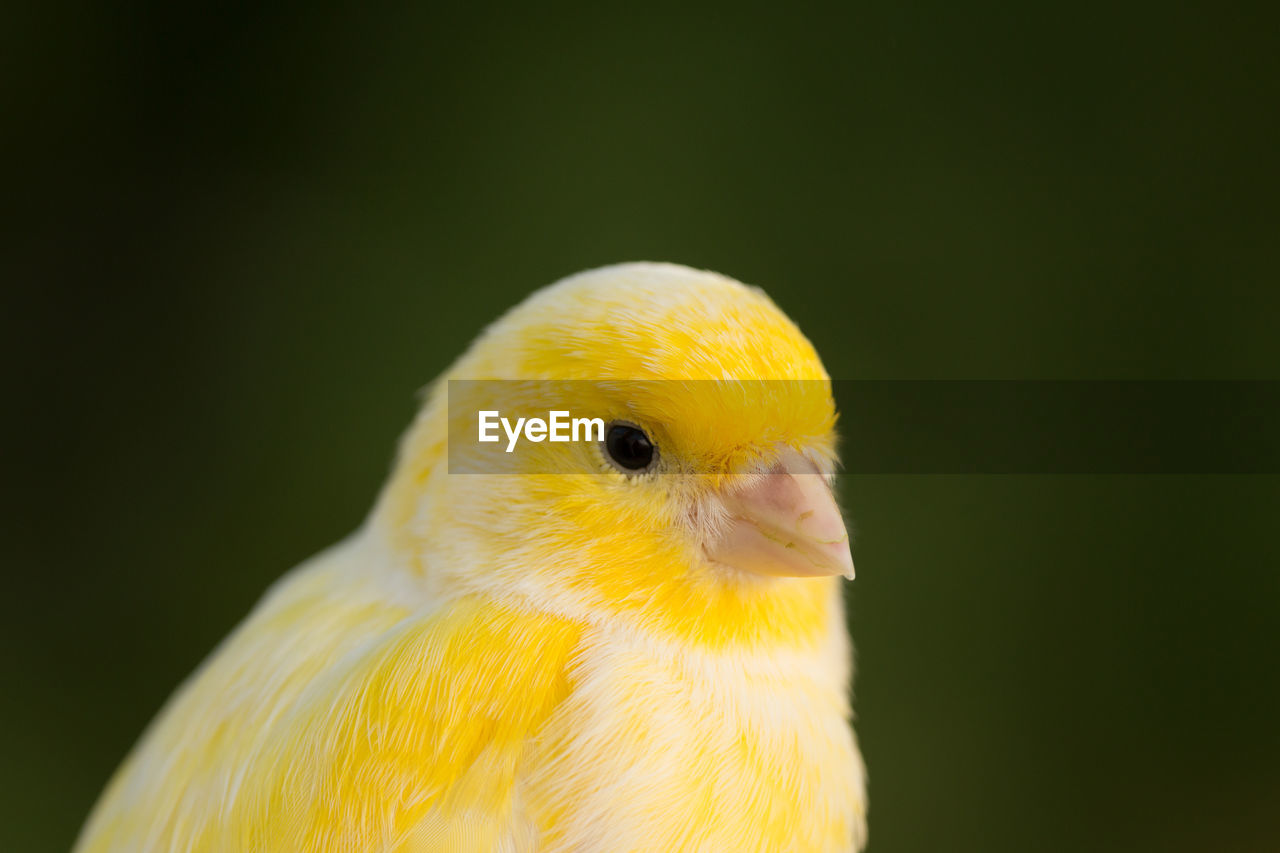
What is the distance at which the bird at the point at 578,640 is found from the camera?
73 cm

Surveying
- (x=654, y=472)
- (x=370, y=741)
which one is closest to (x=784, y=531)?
(x=654, y=472)

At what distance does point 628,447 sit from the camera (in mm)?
828

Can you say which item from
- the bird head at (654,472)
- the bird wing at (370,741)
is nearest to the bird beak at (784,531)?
the bird head at (654,472)

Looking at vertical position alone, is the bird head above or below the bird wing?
above

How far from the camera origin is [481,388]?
884mm

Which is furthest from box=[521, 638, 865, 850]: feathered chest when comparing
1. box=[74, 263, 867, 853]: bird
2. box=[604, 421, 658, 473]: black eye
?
box=[604, 421, 658, 473]: black eye

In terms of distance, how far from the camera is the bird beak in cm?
82

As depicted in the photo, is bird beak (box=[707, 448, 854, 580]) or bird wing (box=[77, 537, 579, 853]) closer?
bird wing (box=[77, 537, 579, 853])

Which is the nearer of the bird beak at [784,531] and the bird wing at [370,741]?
the bird wing at [370,741]

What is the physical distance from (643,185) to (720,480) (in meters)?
1.05

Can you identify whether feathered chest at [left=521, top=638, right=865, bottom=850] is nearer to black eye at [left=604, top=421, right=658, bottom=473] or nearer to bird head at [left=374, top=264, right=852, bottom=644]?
bird head at [left=374, top=264, right=852, bottom=644]

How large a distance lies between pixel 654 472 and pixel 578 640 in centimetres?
15

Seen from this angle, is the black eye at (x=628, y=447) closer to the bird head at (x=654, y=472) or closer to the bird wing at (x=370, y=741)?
the bird head at (x=654, y=472)

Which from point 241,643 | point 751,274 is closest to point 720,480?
point 241,643
